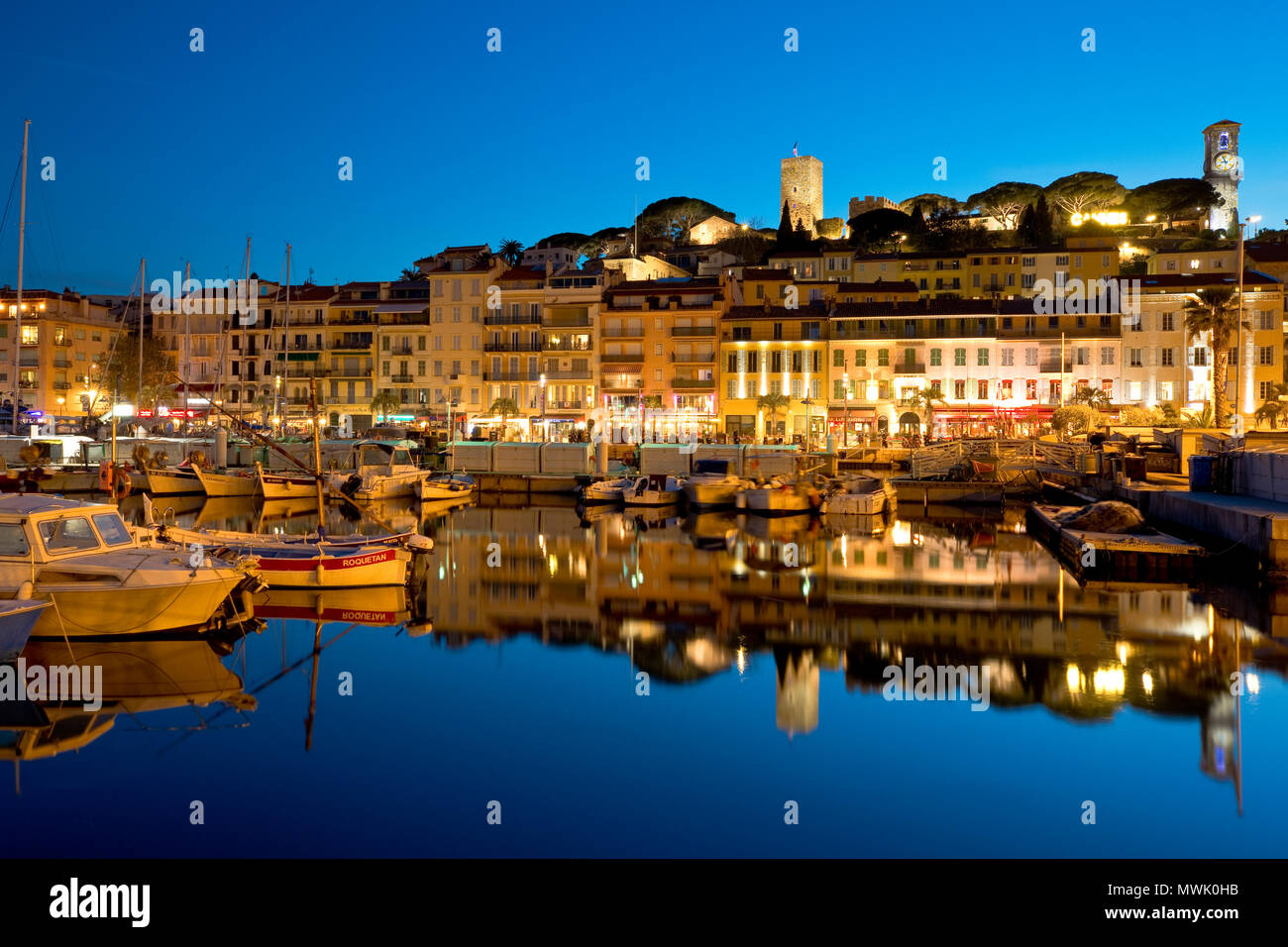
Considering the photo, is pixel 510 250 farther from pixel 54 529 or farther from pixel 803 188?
pixel 54 529

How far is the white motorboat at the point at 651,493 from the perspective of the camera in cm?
4266

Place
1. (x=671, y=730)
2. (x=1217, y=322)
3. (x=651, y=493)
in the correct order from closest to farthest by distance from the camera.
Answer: (x=671, y=730), (x=651, y=493), (x=1217, y=322)

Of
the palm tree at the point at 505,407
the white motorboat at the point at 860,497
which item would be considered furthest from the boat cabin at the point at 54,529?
the palm tree at the point at 505,407

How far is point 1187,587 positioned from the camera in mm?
22922

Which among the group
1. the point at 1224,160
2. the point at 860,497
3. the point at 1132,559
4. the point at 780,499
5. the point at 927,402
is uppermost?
the point at 1224,160

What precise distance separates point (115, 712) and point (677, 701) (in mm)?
7296

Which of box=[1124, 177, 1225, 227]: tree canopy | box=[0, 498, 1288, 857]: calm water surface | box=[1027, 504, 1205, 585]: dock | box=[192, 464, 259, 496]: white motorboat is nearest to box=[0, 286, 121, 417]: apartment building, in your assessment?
box=[192, 464, 259, 496]: white motorboat

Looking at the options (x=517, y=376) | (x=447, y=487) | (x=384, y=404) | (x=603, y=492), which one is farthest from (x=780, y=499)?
(x=384, y=404)

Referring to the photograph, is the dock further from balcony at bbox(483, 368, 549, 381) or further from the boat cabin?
balcony at bbox(483, 368, 549, 381)

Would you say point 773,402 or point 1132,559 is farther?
point 773,402

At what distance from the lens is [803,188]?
123m

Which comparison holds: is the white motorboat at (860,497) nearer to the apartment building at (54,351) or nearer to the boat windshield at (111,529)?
the boat windshield at (111,529)

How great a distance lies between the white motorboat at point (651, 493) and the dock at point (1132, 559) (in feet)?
60.9

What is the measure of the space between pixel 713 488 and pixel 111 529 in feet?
92.7
